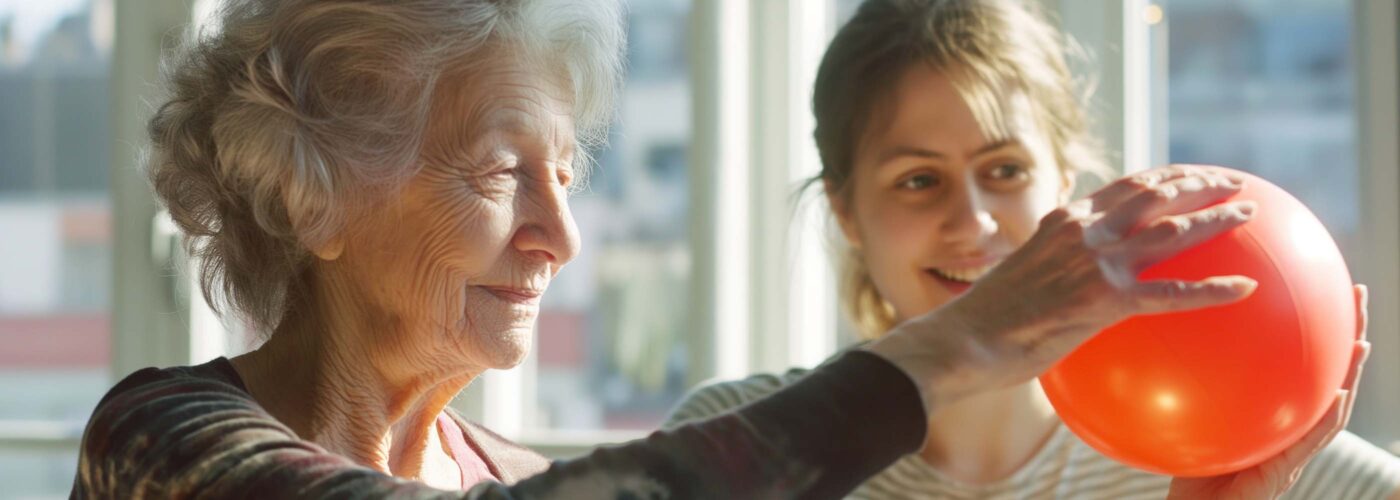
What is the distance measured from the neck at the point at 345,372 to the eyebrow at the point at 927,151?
88 cm

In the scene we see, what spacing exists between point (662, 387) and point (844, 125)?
54.9 inches

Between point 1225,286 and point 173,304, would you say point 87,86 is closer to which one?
point 173,304

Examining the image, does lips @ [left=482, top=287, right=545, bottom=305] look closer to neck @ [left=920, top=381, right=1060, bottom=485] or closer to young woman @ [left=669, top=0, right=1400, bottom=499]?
young woman @ [left=669, top=0, right=1400, bottom=499]

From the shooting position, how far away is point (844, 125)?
6.88ft

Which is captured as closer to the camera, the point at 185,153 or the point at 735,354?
the point at 185,153

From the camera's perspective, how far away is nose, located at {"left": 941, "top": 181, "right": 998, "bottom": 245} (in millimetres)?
1963

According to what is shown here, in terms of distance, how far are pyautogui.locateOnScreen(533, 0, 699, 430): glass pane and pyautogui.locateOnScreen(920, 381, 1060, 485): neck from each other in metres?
1.24

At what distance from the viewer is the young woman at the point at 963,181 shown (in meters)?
1.97

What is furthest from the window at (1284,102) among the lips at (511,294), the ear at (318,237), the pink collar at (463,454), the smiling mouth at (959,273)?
the ear at (318,237)

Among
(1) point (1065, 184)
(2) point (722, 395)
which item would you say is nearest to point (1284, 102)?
(1) point (1065, 184)

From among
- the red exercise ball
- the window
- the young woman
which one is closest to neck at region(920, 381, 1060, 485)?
the young woman

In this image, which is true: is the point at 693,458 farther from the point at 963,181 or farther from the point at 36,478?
the point at 36,478

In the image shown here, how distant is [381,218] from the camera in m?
1.28

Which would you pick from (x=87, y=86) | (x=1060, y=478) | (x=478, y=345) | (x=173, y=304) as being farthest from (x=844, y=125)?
(x=87, y=86)
